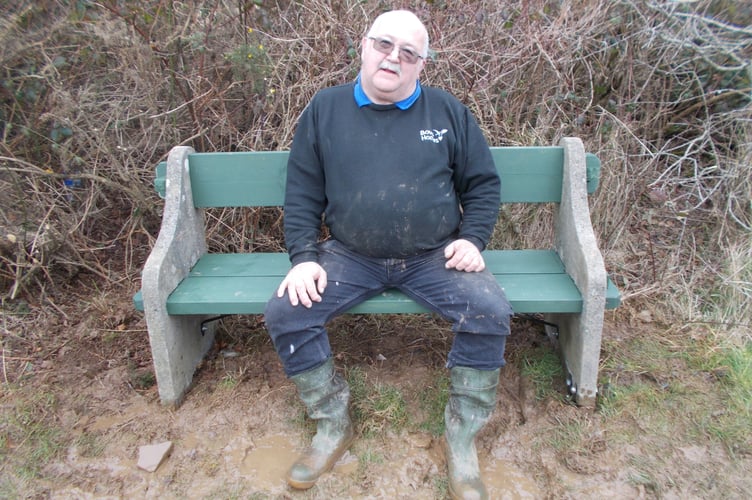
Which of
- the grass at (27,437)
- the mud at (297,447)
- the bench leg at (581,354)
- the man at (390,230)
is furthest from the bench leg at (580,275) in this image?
the grass at (27,437)

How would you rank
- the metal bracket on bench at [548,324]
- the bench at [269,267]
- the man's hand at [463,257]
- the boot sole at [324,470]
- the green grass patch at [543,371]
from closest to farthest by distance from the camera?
the boot sole at [324,470] → the man's hand at [463,257] → the bench at [269,267] → the green grass patch at [543,371] → the metal bracket on bench at [548,324]

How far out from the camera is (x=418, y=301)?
231 centimetres

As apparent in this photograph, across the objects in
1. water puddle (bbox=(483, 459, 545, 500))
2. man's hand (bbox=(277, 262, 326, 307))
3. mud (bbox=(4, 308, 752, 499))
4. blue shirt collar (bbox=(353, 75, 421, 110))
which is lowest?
water puddle (bbox=(483, 459, 545, 500))

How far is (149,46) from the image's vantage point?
3344 mm

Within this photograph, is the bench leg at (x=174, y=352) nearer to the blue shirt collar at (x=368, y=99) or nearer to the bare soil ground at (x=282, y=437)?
the bare soil ground at (x=282, y=437)

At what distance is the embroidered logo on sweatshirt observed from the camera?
2.31 m

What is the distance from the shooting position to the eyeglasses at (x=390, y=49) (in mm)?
2191

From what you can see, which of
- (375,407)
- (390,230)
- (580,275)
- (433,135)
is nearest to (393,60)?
(433,135)

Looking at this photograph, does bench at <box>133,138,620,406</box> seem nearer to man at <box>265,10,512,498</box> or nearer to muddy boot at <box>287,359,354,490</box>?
man at <box>265,10,512,498</box>

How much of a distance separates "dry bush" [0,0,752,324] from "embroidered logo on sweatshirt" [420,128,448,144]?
43.7 inches

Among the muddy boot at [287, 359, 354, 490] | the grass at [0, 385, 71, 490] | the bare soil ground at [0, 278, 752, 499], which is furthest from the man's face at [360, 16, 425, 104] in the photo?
the grass at [0, 385, 71, 490]

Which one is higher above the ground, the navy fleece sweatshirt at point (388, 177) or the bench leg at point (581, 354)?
the navy fleece sweatshirt at point (388, 177)

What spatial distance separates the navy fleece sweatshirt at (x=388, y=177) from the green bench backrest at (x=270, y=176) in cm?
28

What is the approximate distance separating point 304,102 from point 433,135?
4.34ft
